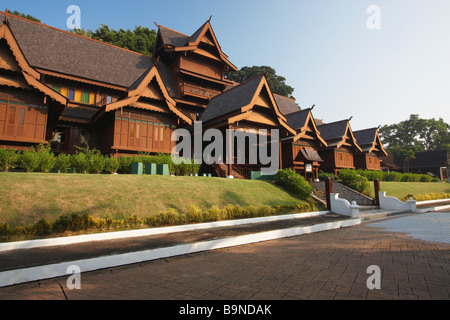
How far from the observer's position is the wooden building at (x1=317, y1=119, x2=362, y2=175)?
95.5 feet

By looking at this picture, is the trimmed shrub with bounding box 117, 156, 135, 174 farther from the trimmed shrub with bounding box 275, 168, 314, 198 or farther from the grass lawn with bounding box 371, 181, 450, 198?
the grass lawn with bounding box 371, 181, 450, 198

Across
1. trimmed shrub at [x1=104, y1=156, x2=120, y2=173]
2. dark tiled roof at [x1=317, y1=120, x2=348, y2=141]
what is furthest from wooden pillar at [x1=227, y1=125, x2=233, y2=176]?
dark tiled roof at [x1=317, y1=120, x2=348, y2=141]

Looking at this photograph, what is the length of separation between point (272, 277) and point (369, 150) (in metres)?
34.9

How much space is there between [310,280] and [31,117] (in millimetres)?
16309

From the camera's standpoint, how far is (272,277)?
14.1 ft

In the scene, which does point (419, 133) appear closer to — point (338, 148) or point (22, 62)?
point (338, 148)

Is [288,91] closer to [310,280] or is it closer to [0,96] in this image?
[0,96]

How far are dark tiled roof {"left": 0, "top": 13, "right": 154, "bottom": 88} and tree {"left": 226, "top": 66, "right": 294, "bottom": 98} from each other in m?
42.4

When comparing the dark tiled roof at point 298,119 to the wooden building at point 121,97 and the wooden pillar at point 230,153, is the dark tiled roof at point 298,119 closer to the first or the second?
the wooden building at point 121,97

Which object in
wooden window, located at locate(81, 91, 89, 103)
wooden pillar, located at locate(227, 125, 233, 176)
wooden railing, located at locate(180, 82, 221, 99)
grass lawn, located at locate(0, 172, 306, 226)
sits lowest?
grass lawn, located at locate(0, 172, 306, 226)

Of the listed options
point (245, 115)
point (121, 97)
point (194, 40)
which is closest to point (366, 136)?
point (245, 115)

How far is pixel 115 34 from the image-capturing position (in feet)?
130
